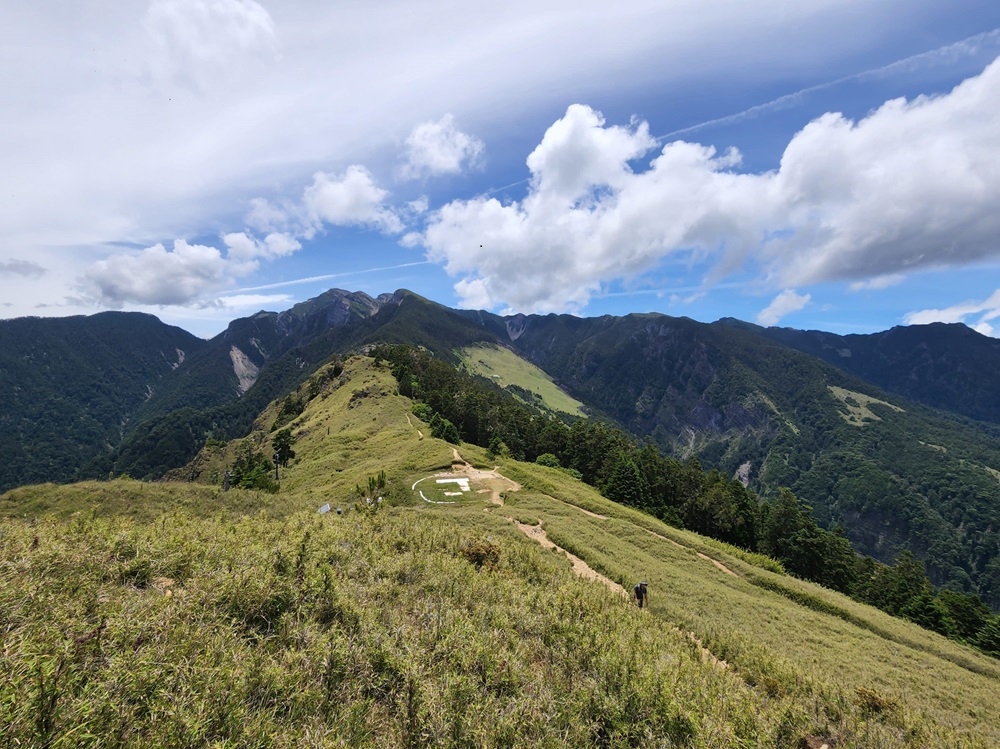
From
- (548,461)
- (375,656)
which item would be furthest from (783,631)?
(548,461)

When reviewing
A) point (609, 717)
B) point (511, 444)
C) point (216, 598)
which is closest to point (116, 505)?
point (216, 598)

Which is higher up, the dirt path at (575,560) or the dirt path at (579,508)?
the dirt path at (575,560)

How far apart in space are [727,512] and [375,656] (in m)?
75.6

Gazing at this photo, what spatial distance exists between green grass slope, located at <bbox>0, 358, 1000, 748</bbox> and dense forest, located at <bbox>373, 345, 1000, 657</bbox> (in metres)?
48.9

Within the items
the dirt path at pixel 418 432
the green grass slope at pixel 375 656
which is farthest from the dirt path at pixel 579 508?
the dirt path at pixel 418 432

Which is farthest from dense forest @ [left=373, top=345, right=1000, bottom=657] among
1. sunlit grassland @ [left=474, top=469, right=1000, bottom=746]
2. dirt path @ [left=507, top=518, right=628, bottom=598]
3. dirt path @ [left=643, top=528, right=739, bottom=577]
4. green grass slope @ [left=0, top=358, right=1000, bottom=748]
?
green grass slope @ [left=0, top=358, right=1000, bottom=748]

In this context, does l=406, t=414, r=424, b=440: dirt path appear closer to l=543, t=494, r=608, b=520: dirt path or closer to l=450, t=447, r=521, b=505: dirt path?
l=450, t=447, r=521, b=505: dirt path

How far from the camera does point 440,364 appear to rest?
143750mm

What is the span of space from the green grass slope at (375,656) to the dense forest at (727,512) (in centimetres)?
4889

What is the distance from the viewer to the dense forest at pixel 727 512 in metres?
57.9

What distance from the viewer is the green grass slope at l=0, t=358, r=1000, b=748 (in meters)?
6.35

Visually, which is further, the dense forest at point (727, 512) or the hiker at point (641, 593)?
the dense forest at point (727, 512)

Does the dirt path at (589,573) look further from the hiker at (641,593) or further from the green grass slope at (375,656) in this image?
the hiker at (641,593)

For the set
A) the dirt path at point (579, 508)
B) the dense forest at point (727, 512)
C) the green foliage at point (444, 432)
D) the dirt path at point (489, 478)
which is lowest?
the dense forest at point (727, 512)
